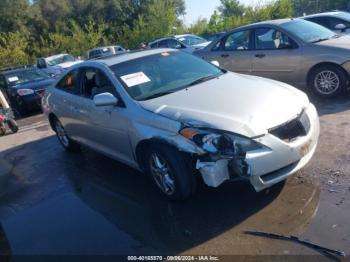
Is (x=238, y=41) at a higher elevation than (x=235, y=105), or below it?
below

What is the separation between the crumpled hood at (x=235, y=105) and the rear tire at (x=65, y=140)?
107 inches

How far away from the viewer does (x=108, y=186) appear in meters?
5.49

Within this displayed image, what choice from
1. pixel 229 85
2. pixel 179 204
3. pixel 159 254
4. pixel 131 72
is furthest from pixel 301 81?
pixel 159 254

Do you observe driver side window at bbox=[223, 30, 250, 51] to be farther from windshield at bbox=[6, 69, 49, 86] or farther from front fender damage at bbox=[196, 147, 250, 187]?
windshield at bbox=[6, 69, 49, 86]

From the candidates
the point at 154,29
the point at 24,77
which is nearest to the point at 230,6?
the point at 154,29

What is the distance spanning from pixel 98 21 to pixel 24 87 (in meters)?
43.7

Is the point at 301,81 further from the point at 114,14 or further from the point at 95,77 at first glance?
the point at 114,14

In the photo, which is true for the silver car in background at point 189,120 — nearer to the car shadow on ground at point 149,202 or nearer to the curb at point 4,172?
the car shadow on ground at point 149,202

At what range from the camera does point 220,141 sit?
13.0 ft

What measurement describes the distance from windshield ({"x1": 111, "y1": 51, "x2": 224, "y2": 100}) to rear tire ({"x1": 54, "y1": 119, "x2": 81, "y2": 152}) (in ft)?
6.94

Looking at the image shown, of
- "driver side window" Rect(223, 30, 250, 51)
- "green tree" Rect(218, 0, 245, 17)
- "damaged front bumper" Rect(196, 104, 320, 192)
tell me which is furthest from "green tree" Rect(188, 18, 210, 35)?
"damaged front bumper" Rect(196, 104, 320, 192)

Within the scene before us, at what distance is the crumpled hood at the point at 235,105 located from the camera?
3990mm

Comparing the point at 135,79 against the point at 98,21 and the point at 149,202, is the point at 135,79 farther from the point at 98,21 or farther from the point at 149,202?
the point at 98,21

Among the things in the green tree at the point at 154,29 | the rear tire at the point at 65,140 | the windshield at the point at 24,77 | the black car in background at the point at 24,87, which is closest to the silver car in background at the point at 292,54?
the rear tire at the point at 65,140
